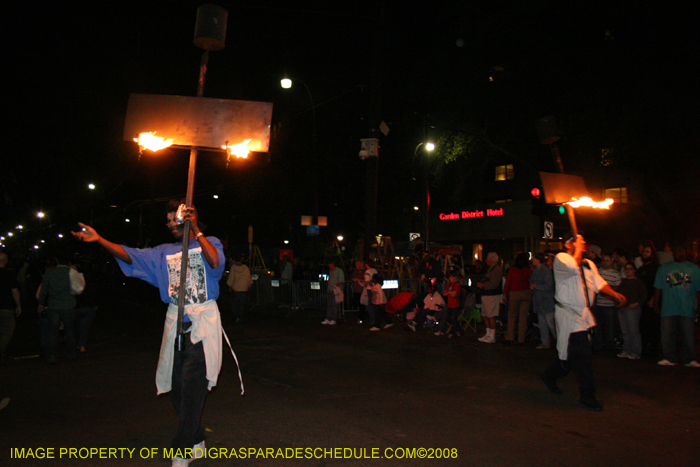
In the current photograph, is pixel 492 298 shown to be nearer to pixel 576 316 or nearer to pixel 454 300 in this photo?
pixel 454 300

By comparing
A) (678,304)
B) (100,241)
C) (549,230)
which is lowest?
(678,304)

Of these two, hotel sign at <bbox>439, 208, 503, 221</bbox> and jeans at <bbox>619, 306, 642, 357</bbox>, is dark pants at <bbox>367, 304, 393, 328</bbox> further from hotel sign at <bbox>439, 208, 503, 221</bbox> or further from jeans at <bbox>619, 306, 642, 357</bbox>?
hotel sign at <bbox>439, 208, 503, 221</bbox>

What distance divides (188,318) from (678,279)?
7599 mm

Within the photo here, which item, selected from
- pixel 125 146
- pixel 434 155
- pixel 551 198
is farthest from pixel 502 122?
pixel 551 198

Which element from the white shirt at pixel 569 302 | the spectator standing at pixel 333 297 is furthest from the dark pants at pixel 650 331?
the spectator standing at pixel 333 297

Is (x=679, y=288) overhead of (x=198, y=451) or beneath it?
overhead

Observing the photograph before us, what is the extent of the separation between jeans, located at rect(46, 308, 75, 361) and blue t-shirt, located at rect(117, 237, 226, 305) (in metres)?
5.65

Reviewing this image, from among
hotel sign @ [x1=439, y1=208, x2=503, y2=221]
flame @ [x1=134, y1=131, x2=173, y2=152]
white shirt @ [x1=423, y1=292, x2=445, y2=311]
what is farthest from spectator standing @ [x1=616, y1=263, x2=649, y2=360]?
hotel sign @ [x1=439, y1=208, x2=503, y2=221]

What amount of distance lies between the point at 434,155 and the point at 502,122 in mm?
3935

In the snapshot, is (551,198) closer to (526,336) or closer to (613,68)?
(526,336)

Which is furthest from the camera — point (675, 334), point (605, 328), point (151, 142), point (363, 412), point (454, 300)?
point (454, 300)

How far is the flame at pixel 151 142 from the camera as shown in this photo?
14.3 feet

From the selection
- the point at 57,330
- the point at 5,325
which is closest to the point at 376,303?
the point at 57,330

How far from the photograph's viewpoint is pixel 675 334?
27.6 feet
